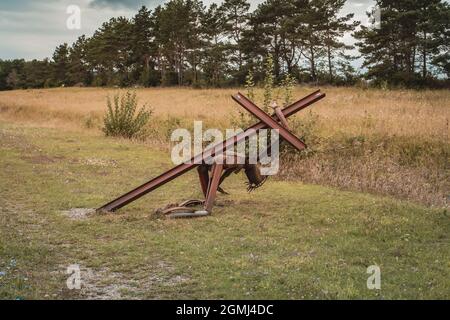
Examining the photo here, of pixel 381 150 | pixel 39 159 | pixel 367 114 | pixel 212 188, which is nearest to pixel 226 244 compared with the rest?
pixel 212 188

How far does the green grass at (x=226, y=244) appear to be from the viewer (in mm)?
6395

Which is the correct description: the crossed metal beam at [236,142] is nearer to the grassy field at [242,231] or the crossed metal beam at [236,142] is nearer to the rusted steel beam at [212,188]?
the rusted steel beam at [212,188]

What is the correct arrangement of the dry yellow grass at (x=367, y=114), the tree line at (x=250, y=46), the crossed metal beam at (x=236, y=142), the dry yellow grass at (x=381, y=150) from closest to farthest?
1. the crossed metal beam at (x=236, y=142)
2. the dry yellow grass at (x=381, y=150)
3. the dry yellow grass at (x=367, y=114)
4. the tree line at (x=250, y=46)

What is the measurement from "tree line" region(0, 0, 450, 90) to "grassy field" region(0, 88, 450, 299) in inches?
1179

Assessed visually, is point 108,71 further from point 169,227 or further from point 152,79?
point 169,227

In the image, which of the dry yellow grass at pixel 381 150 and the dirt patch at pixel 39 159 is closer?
the dry yellow grass at pixel 381 150

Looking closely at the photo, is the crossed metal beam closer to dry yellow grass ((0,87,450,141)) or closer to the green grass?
the green grass

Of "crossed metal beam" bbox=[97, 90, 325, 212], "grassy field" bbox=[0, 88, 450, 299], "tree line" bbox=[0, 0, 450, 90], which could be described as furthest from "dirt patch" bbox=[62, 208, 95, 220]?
"tree line" bbox=[0, 0, 450, 90]

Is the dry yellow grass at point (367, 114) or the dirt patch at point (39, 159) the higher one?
the dry yellow grass at point (367, 114)

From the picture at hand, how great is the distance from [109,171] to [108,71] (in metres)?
78.1

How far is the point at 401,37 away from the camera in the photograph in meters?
46.4

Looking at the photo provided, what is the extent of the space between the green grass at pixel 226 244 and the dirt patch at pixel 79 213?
0.15 metres

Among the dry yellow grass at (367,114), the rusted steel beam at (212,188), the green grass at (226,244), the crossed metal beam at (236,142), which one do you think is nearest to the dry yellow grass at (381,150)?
the dry yellow grass at (367,114)
